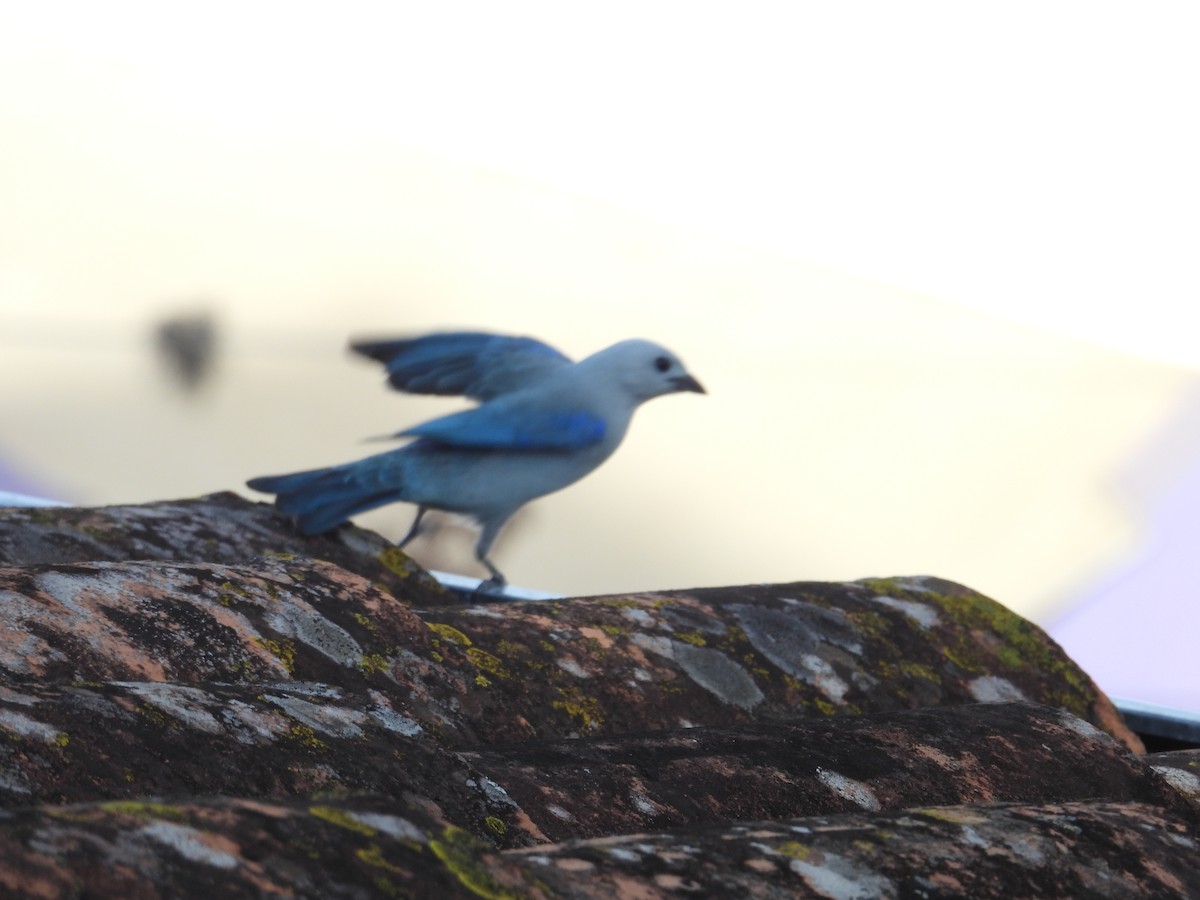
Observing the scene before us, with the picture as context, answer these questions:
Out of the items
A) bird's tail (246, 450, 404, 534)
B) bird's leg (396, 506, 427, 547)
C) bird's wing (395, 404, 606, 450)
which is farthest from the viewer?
bird's leg (396, 506, 427, 547)

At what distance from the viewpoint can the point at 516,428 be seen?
440cm

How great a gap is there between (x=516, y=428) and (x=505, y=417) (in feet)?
0.16

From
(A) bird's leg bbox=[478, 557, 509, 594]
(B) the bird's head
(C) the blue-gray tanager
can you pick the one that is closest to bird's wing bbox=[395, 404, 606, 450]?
(C) the blue-gray tanager

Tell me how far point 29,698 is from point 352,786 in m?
0.31

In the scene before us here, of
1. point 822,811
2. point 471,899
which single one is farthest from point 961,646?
point 471,899

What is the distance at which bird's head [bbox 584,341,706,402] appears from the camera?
174 inches

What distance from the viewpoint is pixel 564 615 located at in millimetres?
2674

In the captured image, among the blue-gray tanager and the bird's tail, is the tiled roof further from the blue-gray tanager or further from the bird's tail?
the blue-gray tanager

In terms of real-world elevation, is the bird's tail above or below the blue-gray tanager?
below

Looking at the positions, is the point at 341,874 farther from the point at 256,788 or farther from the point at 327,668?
the point at 327,668

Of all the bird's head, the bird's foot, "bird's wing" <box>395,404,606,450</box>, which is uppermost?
the bird's head

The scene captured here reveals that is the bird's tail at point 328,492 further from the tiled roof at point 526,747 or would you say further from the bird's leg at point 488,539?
the tiled roof at point 526,747

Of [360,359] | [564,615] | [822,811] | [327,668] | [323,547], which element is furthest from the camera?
[360,359]

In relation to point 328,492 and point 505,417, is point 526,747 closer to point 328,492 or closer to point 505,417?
point 328,492
